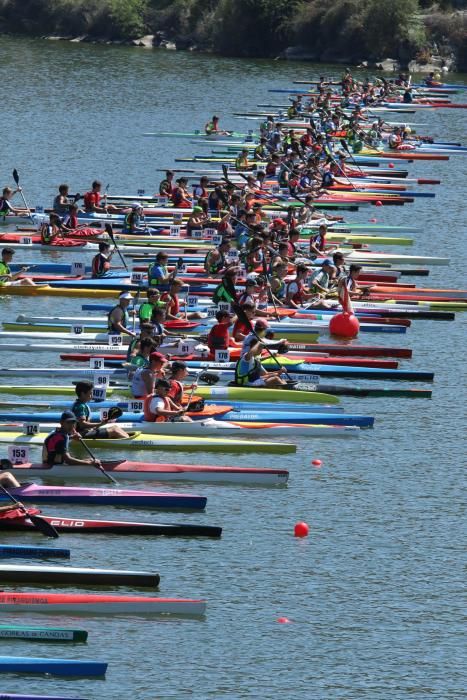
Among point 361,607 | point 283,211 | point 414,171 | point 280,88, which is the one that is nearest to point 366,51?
point 280,88

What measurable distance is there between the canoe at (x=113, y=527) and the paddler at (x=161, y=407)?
4056 mm

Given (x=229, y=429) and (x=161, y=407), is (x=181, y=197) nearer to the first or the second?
(x=229, y=429)

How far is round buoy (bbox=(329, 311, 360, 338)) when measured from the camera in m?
35.5

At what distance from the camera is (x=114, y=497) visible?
24.4 meters

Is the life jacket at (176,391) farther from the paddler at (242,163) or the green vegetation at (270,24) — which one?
the green vegetation at (270,24)

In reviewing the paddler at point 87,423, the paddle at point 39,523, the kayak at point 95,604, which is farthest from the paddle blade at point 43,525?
the paddler at point 87,423

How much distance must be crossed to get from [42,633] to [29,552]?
2.64 meters

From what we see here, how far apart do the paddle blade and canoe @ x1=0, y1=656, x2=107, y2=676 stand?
3.78 meters

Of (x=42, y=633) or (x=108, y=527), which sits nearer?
(x=42, y=633)

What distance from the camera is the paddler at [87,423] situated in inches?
999

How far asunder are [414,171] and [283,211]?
1548 cm

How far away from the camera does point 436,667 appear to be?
2027cm

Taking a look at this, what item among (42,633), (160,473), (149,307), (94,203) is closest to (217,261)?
(149,307)

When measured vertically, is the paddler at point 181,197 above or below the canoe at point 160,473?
above
